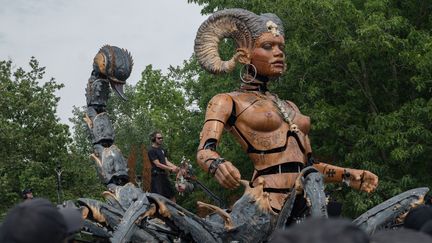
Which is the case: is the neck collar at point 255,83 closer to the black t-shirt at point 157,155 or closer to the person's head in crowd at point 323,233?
the black t-shirt at point 157,155

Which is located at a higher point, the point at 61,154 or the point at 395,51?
the point at 395,51

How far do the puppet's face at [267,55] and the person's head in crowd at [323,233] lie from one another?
4.82m

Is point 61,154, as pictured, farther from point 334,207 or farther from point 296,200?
point 296,200

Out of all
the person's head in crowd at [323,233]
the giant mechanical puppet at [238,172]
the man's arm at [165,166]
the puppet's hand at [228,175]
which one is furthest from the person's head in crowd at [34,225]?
the man's arm at [165,166]

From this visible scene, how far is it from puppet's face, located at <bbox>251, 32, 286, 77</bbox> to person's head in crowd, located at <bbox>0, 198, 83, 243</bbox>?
4.38 meters

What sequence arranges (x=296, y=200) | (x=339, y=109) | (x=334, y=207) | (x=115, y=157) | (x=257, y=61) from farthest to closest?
(x=339, y=109) → (x=334, y=207) → (x=115, y=157) → (x=257, y=61) → (x=296, y=200)

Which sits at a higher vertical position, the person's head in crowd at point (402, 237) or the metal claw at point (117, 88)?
the metal claw at point (117, 88)

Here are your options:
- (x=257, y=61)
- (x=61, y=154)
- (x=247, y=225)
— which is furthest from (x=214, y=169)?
(x=61, y=154)

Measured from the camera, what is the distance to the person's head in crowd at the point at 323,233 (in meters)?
2.37

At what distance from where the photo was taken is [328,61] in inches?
676

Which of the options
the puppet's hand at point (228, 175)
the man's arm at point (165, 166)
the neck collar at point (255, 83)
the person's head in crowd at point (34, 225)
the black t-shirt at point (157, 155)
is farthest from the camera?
the black t-shirt at point (157, 155)

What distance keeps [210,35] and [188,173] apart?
5.09 meters

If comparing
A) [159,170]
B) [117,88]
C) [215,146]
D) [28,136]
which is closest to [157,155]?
[159,170]

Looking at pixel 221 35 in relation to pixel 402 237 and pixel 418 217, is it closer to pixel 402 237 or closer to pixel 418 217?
pixel 418 217
